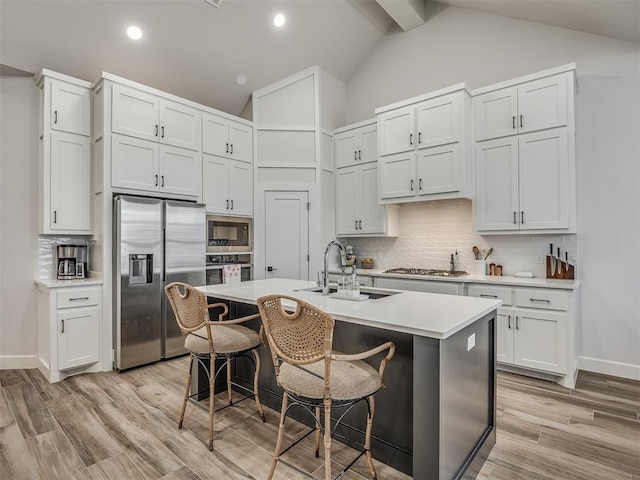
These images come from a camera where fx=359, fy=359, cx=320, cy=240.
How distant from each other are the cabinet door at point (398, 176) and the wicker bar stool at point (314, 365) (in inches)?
111

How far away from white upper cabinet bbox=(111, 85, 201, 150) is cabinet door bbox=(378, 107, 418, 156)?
2.27 metres

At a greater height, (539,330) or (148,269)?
(148,269)

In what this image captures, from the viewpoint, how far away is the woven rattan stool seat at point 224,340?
234 cm

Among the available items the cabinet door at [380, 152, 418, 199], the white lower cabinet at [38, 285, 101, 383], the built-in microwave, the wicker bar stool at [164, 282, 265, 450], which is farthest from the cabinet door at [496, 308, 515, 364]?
the white lower cabinet at [38, 285, 101, 383]

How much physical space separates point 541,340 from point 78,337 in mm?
4337

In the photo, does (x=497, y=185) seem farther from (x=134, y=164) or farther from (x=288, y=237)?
(x=134, y=164)

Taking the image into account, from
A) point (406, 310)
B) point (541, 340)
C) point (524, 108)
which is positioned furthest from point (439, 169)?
point (406, 310)

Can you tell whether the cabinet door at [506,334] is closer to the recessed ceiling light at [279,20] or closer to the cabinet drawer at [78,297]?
the cabinet drawer at [78,297]

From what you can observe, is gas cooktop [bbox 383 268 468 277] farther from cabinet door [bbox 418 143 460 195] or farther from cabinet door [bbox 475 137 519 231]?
cabinet door [bbox 418 143 460 195]

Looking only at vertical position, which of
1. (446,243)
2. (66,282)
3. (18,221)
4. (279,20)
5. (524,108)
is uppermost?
(279,20)

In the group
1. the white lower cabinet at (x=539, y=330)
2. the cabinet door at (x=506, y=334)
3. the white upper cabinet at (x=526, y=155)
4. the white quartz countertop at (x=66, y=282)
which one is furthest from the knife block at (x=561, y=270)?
the white quartz countertop at (x=66, y=282)

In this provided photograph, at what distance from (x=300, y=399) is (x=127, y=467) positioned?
1.16 metres

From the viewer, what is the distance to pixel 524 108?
354 cm

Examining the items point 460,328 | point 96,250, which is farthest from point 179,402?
point 460,328
